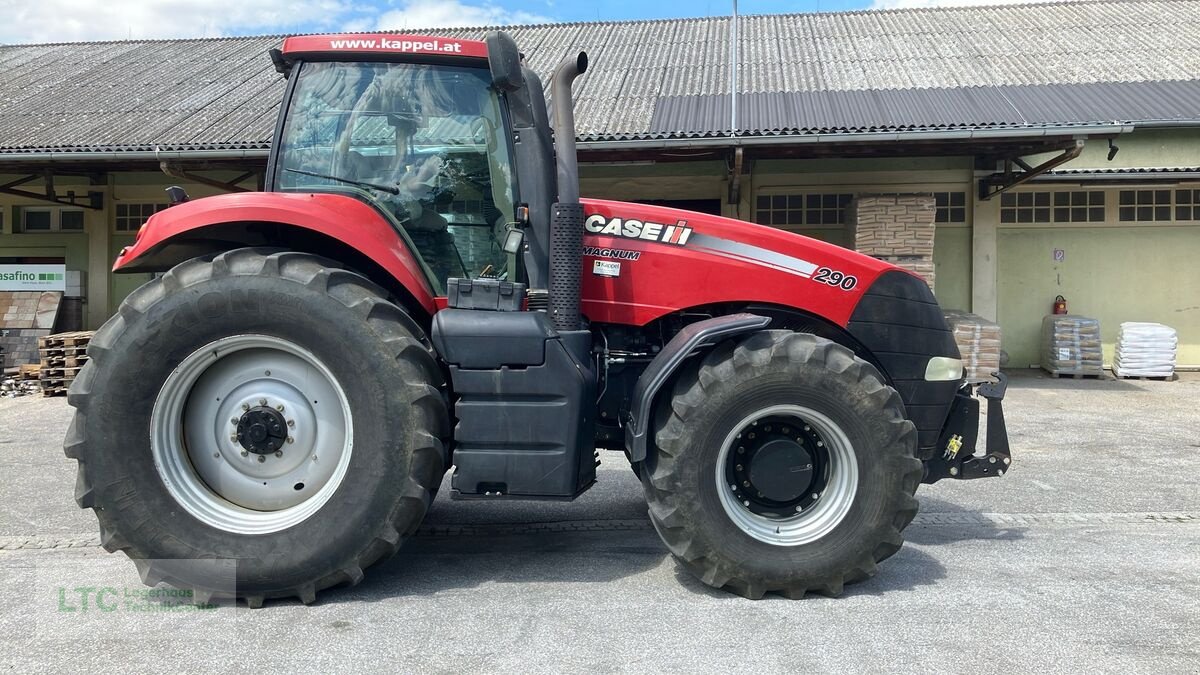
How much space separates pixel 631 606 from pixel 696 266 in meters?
1.60

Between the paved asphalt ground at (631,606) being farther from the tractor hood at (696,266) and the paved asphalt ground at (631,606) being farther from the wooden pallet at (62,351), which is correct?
the wooden pallet at (62,351)

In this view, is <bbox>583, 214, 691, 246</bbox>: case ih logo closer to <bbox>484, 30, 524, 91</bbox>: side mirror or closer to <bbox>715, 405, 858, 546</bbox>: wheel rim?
<bbox>484, 30, 524, 91</bbox>: side mirror

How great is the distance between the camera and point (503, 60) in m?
3.78

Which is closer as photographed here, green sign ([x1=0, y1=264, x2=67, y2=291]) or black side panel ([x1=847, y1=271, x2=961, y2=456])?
black side panel ([x1=847, y1=271, x2=961, y2=456])

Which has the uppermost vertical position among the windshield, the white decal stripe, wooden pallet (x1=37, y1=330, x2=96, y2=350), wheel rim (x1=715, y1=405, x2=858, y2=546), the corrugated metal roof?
the corrugated metal roof

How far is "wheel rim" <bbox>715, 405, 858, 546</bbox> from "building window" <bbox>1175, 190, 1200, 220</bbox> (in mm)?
12528

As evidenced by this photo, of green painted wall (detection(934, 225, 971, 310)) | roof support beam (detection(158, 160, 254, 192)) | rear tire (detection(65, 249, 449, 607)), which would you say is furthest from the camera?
green painted wall (detection(934, 225, 971, 310))

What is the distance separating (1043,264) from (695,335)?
1173 centimetres

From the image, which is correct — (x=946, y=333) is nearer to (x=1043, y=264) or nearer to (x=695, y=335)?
(x=695, y=335)

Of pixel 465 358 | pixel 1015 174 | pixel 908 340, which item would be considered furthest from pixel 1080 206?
pixel 465 358

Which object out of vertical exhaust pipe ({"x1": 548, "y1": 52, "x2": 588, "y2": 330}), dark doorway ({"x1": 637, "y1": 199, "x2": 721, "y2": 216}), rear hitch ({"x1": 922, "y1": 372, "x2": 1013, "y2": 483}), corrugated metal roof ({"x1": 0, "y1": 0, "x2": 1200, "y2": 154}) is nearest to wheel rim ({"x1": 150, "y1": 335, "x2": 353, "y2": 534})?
vertical exhaust pipe ({"x1": 548, "y1": 52, "x2": 588, "y2": 330})

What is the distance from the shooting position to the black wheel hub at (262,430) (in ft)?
12.3

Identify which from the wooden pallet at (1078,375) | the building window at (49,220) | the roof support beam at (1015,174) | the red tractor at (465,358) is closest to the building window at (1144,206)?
the roof support beam at (1015,174)

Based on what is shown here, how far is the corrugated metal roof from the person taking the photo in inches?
472
